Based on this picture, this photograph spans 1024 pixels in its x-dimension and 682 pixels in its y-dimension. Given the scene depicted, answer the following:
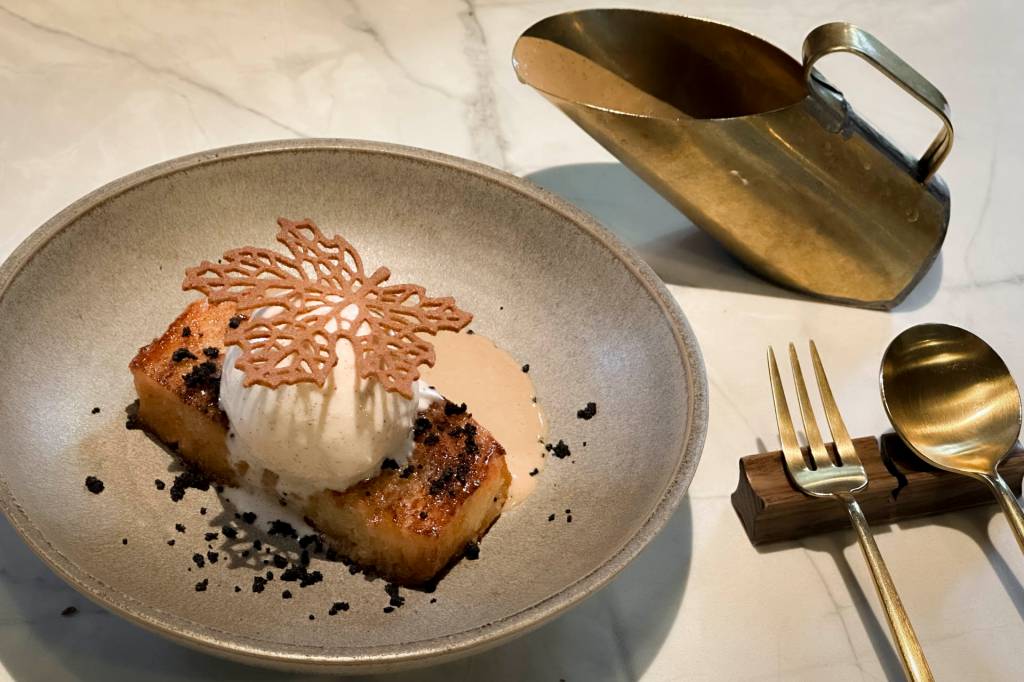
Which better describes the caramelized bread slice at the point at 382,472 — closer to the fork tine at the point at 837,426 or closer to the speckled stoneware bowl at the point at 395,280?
the speckled stoneware bowl at the point at 395,280

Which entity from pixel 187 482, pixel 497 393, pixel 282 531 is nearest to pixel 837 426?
pixel 497 393

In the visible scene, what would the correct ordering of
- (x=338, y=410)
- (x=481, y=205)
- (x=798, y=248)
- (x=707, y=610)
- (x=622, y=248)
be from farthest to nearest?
(x=798, y=248) < (x=481, y=205) < (x=622, y=248) < (x=707, y=610) < (x=338, y=410)

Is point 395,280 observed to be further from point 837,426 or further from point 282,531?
point 837,426

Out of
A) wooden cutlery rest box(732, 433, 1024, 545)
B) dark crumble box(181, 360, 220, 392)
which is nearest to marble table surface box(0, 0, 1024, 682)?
wooden cutlery rest box(732, 433, 1024, 545)

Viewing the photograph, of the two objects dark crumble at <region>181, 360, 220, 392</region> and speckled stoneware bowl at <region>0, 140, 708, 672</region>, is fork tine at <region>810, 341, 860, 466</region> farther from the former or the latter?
dark crumble at <region>181, 360, 220, 392</region>

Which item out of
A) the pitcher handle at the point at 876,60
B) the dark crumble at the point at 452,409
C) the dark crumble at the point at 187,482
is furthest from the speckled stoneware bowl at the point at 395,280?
the pitcher handle at the point at 876,60

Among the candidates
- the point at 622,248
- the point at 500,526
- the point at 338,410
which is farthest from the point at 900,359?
the point at 338,410

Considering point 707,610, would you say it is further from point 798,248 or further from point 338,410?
point 798,248
